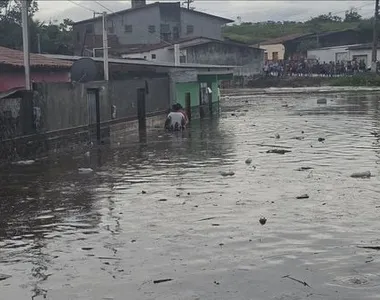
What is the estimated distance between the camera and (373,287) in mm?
6488

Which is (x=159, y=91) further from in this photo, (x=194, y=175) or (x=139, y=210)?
(x=139, y=210)

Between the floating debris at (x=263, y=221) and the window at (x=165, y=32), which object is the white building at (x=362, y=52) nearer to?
the window at (x=165, y=32)

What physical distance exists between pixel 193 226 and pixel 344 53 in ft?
224

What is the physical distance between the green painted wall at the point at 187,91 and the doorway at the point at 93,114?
10542 mm

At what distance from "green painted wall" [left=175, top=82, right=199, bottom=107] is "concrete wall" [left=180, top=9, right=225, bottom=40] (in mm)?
35914

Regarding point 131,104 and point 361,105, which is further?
point 361,105

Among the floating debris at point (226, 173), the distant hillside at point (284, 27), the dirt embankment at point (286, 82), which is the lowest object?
the floating debris at point (226, 173)

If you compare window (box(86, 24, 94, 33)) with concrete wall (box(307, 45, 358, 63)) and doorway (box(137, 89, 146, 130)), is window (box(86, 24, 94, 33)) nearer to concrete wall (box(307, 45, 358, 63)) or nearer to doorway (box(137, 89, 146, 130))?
concrete wall (box(307, 45, 358, 63))

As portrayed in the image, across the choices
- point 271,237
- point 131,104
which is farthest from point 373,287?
point 131,104

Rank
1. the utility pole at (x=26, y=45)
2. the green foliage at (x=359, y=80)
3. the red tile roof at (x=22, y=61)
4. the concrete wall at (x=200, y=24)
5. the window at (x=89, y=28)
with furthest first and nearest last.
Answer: the concrete wall at (x=200, y=24) → the window at (x=89, y=28) → the green foliage at (x=359, y=80) → the red tile roof at (x=22, y=61) → the utility pole at (x=26, y=45)

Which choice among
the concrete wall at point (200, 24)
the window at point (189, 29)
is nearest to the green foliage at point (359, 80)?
the concrete wall at point (200, 24)

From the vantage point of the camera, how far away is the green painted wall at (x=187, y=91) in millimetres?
34000

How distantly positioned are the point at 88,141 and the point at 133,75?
31.2 ft

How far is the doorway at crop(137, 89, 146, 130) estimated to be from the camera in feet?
92.0
